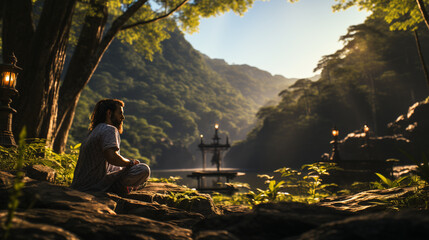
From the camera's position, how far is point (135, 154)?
6975cm

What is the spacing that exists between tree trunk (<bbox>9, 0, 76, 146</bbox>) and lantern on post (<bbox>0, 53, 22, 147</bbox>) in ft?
1.55

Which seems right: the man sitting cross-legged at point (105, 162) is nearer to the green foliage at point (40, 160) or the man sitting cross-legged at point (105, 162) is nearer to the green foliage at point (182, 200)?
the green foliage at point (182, 200)

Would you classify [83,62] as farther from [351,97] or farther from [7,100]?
Answer: [351,97]

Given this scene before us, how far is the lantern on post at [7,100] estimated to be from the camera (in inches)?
192

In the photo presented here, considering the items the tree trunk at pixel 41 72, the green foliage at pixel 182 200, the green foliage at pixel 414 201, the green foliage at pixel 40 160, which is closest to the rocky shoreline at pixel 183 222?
the green foliage at pixel 182 200

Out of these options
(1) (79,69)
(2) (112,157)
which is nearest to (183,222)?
(2) (112,157)

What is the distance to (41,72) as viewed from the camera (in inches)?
234

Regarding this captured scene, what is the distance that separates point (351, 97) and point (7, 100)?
190ft

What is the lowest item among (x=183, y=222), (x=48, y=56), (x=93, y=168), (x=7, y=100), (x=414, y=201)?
(x=183, y=222)

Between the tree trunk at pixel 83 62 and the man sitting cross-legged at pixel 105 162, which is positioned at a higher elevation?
the tree trunk at pixel 83 62

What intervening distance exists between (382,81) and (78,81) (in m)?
53.9

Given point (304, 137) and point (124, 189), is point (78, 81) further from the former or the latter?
point (304, 137)

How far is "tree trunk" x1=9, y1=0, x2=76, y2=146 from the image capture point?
5832mm

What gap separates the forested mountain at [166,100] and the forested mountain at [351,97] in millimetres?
35919
